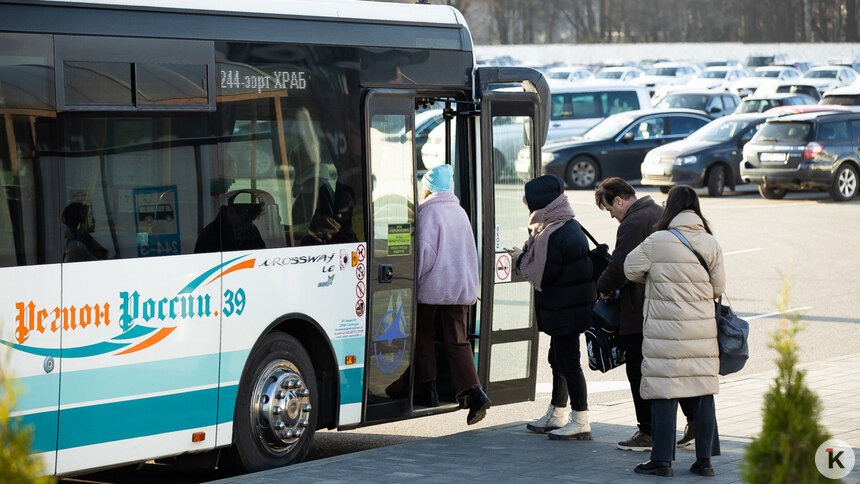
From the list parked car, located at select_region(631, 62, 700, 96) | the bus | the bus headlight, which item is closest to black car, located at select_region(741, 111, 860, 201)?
the bus headlight

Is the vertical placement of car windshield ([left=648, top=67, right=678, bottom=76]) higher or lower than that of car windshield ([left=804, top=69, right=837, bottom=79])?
higher

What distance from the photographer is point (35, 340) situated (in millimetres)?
6121

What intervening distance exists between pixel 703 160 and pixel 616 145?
7.90 feet

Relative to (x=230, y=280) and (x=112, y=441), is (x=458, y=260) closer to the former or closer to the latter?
(x=230, y=280)

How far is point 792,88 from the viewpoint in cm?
4178

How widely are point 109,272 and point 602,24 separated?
88536 mm

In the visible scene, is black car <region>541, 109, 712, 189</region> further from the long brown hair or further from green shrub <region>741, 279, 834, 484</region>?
Answer: green shrub <region>741, 279, 834, 484</region>

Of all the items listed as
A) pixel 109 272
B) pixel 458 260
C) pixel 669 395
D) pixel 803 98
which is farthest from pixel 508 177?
pixel 803 98

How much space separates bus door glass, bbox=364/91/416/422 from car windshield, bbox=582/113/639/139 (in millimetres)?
21020

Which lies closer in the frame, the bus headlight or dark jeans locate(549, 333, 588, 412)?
dark jeans locate(549, 333, 588, 412)

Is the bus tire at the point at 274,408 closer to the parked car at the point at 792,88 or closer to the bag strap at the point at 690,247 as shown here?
the bag strap at the point at 690,247

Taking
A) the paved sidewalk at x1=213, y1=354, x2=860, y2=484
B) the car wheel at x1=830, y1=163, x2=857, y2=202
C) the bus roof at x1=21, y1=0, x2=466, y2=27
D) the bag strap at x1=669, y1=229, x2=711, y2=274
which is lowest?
the paved sidewalk at x1=213, y1=354, x2=860, y2=484

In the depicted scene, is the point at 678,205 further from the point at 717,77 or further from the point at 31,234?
the point at 717,77

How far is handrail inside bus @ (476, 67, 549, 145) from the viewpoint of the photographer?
8758 millimetres
